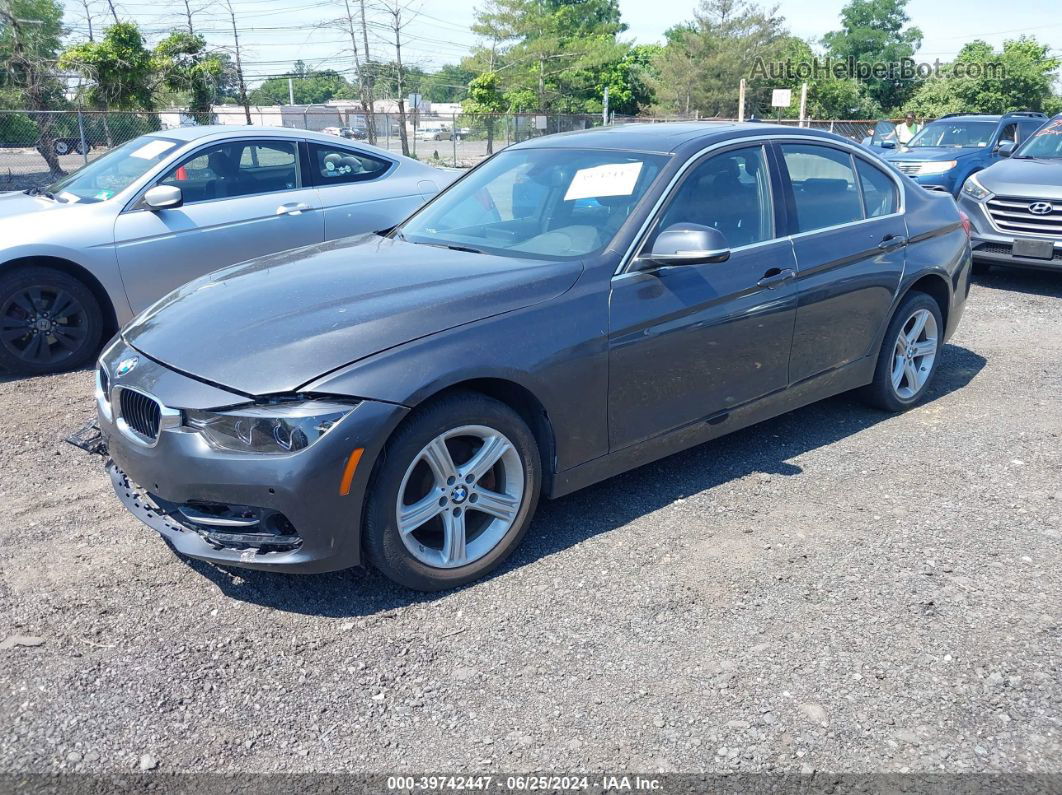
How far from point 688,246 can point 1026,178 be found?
288 inches

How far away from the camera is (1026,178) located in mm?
9352

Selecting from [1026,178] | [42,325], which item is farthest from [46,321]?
[1026,178]

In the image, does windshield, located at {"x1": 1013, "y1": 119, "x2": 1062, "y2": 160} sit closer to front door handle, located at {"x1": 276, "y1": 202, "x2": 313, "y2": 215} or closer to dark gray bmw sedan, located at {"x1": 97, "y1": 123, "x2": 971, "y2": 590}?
dark gray bmw sedan, located at {"x1": 97, "y1": 123, "x2": 971, "y2": 590}

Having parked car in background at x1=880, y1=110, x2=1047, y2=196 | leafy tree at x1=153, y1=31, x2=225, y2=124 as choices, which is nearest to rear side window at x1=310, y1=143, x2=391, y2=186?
parked car in background at x1=880, y1=110, x2=1047, y2=196

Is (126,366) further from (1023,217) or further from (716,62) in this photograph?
(716,62)

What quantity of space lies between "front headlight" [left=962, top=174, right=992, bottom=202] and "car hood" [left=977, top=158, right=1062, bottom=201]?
0.10 ft

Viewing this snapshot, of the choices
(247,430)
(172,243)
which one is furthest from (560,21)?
(247,430)

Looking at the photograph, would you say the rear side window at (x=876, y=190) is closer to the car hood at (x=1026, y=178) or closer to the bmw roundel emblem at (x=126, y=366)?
the bmw roundel emblem at (x=126, y=366)

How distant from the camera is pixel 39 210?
6398mm

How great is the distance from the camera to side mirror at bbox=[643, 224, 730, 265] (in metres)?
3.77

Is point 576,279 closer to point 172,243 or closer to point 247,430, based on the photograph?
point 247,430

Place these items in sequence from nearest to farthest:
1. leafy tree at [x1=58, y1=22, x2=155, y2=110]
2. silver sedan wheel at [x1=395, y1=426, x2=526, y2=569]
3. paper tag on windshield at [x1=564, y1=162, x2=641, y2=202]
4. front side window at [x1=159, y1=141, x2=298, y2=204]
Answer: silver sedan wheel at [x1=395, y1=426, x2=526, y2=569]
paper tag on windshield at [x1=564, y1=162, x2=641, y2=202]
front side window at [x1=159, y1=141, x2=298, y2=204]
leafy tree at [x1=58, y1=22, x2=155, y2=110]

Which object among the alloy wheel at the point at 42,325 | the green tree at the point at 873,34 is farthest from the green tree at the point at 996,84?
the alloy wheel at the point at 42,325

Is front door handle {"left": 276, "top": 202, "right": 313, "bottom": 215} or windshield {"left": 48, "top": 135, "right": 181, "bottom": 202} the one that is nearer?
windshield {"left": 48, "top": 135, "right": 181, "bottom": 202}
